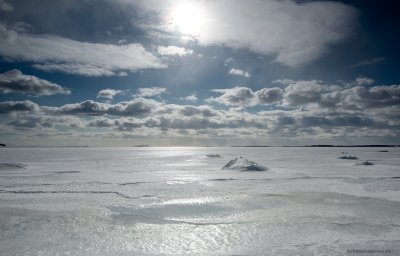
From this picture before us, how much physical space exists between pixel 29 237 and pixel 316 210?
7286 mm

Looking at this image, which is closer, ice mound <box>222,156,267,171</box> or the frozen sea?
the frozen sea

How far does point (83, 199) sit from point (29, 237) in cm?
427

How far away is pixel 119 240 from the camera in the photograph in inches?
256

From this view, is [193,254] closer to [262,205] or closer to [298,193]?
[262,205]

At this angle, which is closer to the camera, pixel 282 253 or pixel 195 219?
pixel 282 253

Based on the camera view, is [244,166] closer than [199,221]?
No

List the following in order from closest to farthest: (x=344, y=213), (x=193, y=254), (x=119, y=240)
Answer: (x=193, y=254)
(x=119, y=240)
(x=344, y=213)

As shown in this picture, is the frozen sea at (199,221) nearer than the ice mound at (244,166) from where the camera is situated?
Yes

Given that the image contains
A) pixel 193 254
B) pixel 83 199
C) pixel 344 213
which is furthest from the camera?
pixel 83 199

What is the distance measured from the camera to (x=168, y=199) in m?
11.1

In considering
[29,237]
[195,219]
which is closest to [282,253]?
[195,219]

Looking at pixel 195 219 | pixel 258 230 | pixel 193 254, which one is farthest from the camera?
pixel 195 219

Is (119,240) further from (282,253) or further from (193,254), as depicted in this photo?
(282,253)

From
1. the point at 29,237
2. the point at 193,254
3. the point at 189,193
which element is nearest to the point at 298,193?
the point at 189,193
